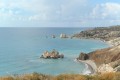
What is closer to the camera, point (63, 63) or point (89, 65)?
point (89, 65)

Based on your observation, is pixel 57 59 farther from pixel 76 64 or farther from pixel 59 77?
pixel 59 77

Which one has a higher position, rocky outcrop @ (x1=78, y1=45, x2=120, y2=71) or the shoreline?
rocky outcrop @ (x1=78, y1=45, x2=120, y2=71)

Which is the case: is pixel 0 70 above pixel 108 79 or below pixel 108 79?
below

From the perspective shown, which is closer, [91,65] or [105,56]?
[91,65]

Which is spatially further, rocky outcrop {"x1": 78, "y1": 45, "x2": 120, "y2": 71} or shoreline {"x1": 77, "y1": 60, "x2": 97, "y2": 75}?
rocky outcrop {"x1": 78, "y1": 45, "x2": 120, "y2": 71}

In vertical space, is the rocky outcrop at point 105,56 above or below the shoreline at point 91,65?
above

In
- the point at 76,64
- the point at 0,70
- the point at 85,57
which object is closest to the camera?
the point at 0,70

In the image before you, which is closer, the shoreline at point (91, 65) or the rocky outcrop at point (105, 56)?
the shoreline at point (91, 65)

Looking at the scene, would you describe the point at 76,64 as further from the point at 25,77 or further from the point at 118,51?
the point at 25,77

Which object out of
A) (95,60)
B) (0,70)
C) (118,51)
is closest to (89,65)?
(95,60)

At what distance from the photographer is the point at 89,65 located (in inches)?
2788

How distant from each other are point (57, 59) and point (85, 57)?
10107 millimetres

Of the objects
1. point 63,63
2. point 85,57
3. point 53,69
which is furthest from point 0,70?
point 85,57

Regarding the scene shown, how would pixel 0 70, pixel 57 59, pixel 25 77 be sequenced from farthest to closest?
1. pixel 57 59
2. pixel 0 70
3. pixel 25 77
